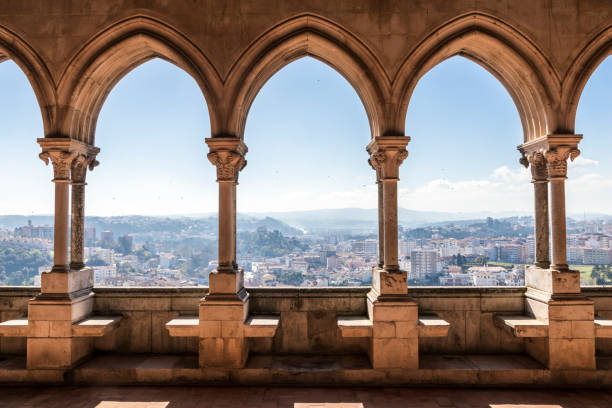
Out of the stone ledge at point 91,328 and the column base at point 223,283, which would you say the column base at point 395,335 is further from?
the stone ledge at point 91,328

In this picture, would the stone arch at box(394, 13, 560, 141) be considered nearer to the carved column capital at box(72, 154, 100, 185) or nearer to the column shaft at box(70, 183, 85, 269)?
the carved column capital at box(72, 154, 100, 185)

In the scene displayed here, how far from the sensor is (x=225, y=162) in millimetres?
4746

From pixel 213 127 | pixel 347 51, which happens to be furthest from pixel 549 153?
pixel 213 127

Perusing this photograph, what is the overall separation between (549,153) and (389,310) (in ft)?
9.42

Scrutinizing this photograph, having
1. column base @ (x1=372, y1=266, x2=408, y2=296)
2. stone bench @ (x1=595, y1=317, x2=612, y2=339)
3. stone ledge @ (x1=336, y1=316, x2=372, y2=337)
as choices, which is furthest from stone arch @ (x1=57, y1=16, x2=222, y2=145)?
stone bench @ (x1=595, y1=317, x2=612, y2=339)

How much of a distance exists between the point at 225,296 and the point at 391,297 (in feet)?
6.82

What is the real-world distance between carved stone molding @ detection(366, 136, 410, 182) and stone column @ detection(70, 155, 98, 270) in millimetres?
4042

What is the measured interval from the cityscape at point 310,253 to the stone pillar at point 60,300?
547 mm

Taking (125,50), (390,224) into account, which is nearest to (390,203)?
(390,224)

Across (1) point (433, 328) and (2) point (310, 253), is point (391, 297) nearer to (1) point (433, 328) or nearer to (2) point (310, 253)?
(1) point (433, 328)

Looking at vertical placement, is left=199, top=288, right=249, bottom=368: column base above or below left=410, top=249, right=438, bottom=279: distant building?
below

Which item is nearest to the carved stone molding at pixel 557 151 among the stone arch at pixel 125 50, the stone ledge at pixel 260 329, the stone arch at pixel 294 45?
the stone arch at pixel 294 45

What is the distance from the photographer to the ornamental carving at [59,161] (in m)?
4.80

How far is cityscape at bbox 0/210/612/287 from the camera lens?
532cm
